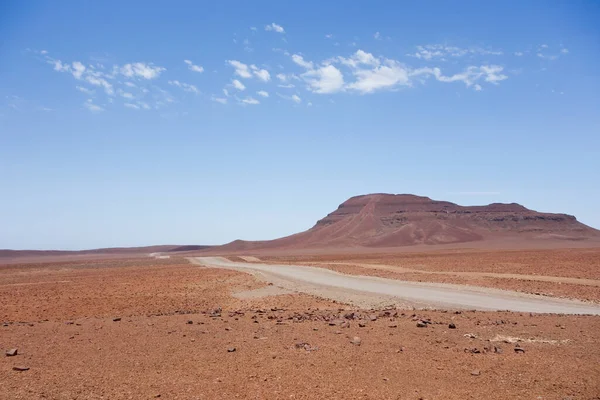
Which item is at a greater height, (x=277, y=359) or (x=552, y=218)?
(x=552, y=218)

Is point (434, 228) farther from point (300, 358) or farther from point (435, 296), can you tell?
point (300, 358)

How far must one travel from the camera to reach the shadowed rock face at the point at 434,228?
161375mm

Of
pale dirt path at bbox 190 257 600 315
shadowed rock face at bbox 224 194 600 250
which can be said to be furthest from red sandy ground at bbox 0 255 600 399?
shadowed rock face at bbox 224 194 600 250

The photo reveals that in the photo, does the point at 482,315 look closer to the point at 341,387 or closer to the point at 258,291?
the point at 341,387

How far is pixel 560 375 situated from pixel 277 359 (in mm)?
5088

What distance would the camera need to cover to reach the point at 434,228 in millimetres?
166875

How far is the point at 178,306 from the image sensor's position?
65.1ft

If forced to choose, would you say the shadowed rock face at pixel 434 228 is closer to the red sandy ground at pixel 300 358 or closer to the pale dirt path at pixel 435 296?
the pale dirt path at pixel 435 296

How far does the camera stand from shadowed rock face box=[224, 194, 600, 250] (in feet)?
529

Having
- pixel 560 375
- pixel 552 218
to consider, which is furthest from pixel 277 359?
pixel 552 218

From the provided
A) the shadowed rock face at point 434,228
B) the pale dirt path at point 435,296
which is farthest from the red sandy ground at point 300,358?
the shadowed rock face at point 434,228

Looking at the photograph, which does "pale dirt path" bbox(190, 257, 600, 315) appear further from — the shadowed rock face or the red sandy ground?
the shadowed rock face

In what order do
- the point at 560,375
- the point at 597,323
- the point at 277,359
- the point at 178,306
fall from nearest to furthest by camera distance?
1. the point at 560,375
2. the point at 277,359
3. the point at 597,323
4. the point at 178,306

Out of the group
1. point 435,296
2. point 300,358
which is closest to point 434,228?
point 435,296
